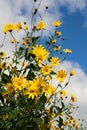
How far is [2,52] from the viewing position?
6.01m

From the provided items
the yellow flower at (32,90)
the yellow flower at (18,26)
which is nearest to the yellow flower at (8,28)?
the yellow flower at (18,26)

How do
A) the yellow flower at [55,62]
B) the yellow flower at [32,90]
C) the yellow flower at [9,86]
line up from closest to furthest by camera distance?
the yellow flower at [32,90] < the yellow flower at [9,86] < the yellow flower at [55,62]

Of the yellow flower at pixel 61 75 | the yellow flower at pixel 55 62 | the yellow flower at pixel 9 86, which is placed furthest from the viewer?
the yellow flower at pixel 55 62

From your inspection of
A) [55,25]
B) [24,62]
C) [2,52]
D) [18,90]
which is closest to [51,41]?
[55,25]

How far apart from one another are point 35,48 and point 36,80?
59 centimetres

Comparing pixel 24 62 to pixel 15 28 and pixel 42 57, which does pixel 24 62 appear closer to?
pixel 42 57

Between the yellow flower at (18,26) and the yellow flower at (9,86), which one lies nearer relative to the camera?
the yellow flower at (9,86)

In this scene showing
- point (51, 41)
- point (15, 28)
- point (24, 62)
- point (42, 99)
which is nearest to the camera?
point (42, 99)

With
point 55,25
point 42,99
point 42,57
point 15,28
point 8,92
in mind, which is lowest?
point 42,99

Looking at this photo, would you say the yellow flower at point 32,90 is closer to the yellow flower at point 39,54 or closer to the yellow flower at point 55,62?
the yellow flower at point 39,54

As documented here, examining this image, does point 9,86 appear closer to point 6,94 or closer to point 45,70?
point 6,94

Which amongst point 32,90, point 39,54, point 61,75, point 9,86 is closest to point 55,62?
point 61,75

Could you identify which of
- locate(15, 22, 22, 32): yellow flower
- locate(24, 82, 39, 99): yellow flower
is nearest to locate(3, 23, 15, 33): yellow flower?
locate(15, 22, 22, 32): yellow flower

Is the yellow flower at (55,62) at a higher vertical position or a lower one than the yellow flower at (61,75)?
higher
